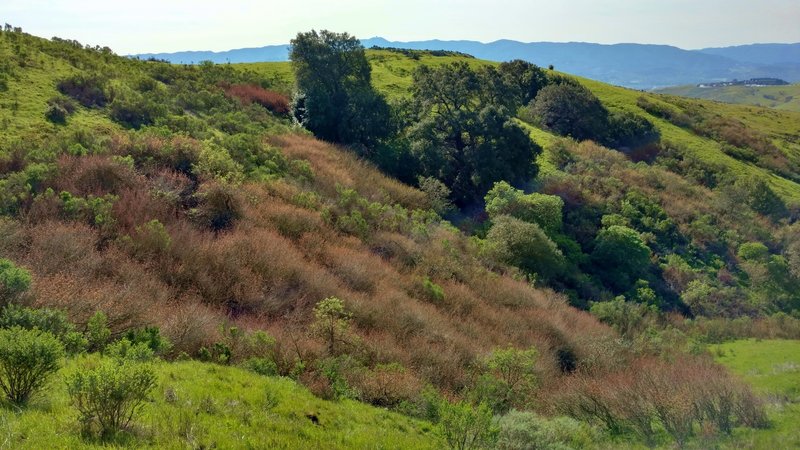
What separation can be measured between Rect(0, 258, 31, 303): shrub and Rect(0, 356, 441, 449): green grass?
84.4 inches

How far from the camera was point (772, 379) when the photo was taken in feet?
51.2

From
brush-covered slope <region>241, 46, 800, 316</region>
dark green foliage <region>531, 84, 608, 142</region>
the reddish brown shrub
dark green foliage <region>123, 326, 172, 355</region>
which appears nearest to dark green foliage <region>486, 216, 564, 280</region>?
brush-covered slope <region>241, 46, 800, 316</region>

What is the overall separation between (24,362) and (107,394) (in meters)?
1.15

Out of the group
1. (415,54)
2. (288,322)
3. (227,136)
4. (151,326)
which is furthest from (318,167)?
(415,54)

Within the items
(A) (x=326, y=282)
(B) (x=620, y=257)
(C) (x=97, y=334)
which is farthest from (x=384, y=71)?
(C) (x=97, y=334)

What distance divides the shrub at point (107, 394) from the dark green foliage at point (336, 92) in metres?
25.4

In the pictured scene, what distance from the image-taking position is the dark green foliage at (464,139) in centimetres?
3017

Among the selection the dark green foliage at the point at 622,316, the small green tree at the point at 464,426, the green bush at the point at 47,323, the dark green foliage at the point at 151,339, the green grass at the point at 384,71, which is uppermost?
the green grass at the point at 384,71

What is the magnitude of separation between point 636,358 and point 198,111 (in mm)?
22586

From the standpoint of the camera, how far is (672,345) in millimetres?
19062

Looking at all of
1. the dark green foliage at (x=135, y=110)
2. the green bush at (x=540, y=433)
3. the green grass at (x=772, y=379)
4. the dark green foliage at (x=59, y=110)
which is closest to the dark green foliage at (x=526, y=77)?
the green grass at (x=772, y=379)

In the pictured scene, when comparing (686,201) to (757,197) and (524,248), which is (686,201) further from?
(524,248)

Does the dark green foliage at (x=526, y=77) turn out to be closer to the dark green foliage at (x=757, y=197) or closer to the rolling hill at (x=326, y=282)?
the rolling hill at (x=326, y=282)

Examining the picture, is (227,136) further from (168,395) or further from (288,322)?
(168,395)
